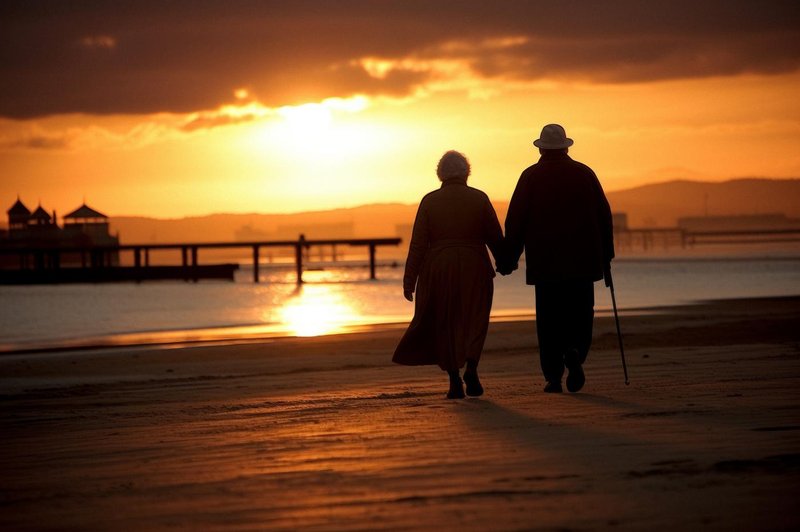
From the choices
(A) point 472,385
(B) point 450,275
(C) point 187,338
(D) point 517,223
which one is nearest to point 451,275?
(B) point 450,275

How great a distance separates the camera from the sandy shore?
3.54 metres

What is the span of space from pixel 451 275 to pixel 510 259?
0.44 m

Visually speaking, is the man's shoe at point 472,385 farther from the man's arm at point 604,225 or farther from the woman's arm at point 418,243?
the man's arm at point 604,225

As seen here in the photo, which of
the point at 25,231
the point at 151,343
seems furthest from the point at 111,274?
the point at 151,343

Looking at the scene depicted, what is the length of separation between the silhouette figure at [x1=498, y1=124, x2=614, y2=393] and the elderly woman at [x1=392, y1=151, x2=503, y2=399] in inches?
8.0

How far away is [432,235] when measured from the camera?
7.02m

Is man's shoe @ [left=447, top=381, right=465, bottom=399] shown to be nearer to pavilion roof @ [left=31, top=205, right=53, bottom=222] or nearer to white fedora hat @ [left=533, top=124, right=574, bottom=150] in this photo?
white fedora hat @ [left=533, top=124, right=574, bottom=150]

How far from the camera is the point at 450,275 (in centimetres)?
690

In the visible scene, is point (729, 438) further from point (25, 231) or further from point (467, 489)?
point (25, 231)

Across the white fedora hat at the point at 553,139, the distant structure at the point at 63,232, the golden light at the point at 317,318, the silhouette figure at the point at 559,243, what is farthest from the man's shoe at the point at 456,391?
the distant structure at the point at 63,232

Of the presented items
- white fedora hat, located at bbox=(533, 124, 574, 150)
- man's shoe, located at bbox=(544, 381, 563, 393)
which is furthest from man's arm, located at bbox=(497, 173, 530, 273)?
man's shoe, located at bbox=(544, 381, 563, 393)

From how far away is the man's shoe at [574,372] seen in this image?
22.1ft

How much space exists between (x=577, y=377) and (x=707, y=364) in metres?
1.86

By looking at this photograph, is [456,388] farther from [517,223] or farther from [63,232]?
[63,232]
